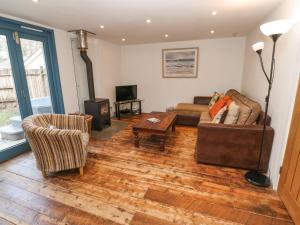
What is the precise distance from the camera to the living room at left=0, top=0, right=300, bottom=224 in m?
1.73

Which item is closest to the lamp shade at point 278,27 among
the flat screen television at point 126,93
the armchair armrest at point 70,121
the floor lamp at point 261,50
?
the floor lamp at point 261,50

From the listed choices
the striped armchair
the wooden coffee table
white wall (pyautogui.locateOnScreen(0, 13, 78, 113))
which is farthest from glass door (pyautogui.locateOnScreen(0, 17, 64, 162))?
the wooden coffee table

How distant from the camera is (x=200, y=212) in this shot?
173 cm

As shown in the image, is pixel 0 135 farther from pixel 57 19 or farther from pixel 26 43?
pixel 57 19

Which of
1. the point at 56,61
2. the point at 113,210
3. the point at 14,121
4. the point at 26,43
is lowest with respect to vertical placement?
the point at 113,210

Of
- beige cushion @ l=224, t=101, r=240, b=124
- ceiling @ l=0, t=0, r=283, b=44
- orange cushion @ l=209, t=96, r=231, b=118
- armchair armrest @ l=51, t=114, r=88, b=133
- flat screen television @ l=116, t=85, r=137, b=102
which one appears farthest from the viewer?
flat screen television @ l=116, t=85, r=137, b=102

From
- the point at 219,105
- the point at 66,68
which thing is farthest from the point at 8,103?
the point at 219,105

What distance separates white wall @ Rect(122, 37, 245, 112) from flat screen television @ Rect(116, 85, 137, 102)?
0.44 meters

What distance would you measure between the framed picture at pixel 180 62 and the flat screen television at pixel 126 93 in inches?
45.5

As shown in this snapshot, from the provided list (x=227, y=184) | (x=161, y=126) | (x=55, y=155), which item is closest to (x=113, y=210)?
(x=55, y=155)

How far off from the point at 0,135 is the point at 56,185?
1625 mm

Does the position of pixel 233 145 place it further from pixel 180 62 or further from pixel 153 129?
pixel 180 62

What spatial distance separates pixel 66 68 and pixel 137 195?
3138 mm

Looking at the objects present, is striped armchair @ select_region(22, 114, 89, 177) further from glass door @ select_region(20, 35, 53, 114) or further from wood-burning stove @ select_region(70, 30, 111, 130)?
wood-burning stove @ select_region(70, 30, 111, 130)
